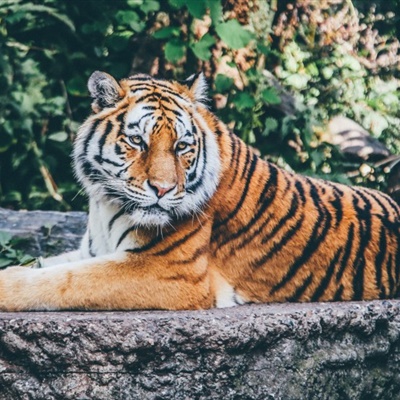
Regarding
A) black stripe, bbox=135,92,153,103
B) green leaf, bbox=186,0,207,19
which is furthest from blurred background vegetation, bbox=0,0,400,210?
black stripe, bbox=135,92,153,103

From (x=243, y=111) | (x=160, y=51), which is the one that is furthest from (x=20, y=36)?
(x=243, y=111)

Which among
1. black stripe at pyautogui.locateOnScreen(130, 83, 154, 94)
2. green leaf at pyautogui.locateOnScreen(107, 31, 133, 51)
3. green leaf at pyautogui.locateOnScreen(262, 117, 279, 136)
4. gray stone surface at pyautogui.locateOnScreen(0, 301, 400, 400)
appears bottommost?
gray stone surface at pyautogui.locateOnScreen(0, 301, 400, 400)

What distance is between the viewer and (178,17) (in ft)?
20.9

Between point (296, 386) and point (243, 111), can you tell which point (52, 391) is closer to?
point (296, 386)

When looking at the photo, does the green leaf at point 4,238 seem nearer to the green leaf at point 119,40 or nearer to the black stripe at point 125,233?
the black stripe at point 125,233

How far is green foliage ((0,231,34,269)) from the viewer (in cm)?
460

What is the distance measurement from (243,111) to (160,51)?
85cm

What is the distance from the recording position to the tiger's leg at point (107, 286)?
295cm

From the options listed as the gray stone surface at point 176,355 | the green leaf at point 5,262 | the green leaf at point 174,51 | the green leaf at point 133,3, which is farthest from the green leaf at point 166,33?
the gray stone surface at point 176,355

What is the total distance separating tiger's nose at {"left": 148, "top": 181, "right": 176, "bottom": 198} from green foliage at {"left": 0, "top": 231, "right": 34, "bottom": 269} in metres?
1.66

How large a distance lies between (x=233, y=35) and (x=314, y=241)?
254cm

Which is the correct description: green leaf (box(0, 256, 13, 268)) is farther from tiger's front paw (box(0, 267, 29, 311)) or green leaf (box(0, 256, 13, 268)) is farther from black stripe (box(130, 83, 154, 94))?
black stripe (box(130, 83, 154, 94))

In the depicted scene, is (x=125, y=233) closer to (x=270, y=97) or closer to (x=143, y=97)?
(x=143, y=97)

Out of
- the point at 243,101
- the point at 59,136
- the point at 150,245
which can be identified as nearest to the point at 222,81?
the point at 243,101
